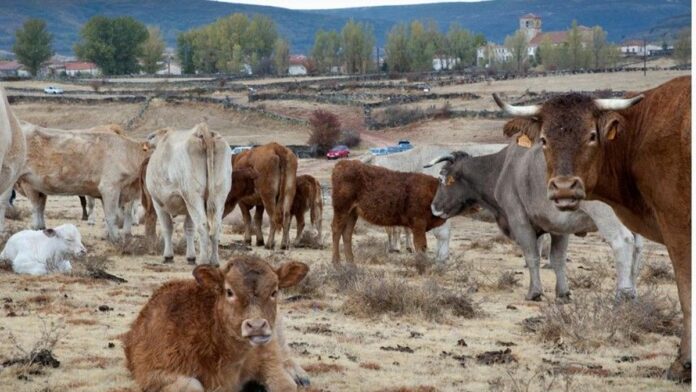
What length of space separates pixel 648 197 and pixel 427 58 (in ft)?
572

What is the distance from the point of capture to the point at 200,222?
56.4 feet

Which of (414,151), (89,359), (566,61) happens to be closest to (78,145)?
(414,151)

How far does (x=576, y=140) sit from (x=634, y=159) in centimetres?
46

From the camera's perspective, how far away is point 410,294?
1259 cm

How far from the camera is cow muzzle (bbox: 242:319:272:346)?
776cm

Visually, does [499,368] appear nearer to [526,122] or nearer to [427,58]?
[526,122]

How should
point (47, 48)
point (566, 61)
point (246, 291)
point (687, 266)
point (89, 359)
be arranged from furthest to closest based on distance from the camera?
point (47, 48), point (566, 61), point (89, 359), point (687, 266), point (246, 291)

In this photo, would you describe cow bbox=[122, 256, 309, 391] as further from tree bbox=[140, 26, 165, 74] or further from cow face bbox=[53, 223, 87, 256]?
tree bbox=[140, 26, 165, 74]

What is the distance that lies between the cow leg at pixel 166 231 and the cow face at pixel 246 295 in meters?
9.59

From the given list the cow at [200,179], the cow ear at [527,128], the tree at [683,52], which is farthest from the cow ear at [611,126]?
the tree at [683,52]

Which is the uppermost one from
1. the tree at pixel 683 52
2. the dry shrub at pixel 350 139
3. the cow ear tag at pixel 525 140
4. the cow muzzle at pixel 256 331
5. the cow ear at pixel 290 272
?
the cow ear tag at pixel 525 140

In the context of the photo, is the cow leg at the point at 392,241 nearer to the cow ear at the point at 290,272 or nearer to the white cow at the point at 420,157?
the white cow at the point at 420,157

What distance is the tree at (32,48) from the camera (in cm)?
17975

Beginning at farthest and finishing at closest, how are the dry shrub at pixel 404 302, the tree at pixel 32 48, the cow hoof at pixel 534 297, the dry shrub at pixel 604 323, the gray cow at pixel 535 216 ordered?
the tree at pixel 32 48 < the cow hoof at pixel 534 297 < the gray cow at pixel 535 216 < the dry shrub at pixel 404 302 < the dry shrub at pixel 604 323
